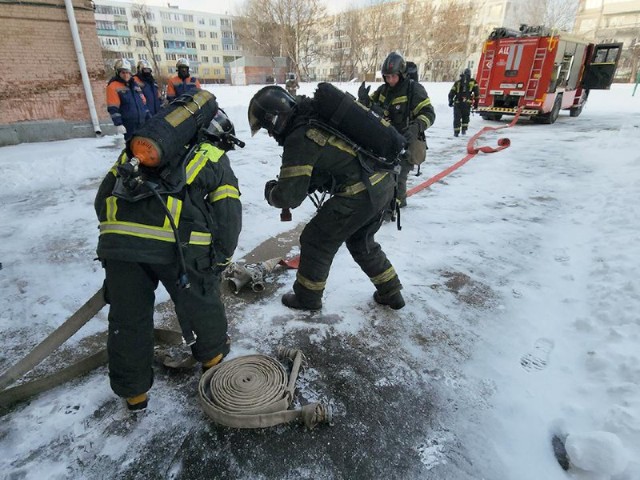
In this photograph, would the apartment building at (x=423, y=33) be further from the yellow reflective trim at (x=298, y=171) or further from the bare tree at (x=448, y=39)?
the yellow reflective trim at (x=298, y=171)

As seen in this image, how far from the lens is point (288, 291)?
127 inches

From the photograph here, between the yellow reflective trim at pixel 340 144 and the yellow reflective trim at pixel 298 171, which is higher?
the yellow reflective trim at pixel 340 144

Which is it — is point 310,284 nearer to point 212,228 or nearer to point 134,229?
point 212,228

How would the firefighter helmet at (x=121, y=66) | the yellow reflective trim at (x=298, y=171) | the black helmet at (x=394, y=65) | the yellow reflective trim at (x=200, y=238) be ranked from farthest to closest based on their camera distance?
1. the firefighter helmet at (x=121, y=66)
2. the black helmet at (x=394, y=65)
3. the yellow reflective trim at (x=298, y=171)
4. the yellow reflective trim at (x=200, y=238)

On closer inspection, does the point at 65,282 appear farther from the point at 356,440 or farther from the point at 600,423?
the point at 600,423

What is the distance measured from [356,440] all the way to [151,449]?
1.02 meters

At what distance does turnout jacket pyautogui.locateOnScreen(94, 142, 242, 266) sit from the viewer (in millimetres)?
1696

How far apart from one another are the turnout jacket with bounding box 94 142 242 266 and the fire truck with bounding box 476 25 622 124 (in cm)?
1305

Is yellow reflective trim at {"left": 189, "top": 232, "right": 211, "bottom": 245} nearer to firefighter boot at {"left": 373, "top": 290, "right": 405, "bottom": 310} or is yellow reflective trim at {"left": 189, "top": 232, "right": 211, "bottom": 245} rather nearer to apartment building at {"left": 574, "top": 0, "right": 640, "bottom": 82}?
firefighter boot at {"left": 373, "top": 290, "right": 405, "bottom": 310}

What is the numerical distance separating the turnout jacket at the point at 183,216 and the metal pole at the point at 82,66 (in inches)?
349

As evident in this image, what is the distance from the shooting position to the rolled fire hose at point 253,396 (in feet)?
6.12

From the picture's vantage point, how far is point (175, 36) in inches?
2746

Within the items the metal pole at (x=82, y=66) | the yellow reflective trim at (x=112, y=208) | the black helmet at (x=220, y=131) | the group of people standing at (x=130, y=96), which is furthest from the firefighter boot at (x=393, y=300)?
the metal pole at (x=82, y=66)

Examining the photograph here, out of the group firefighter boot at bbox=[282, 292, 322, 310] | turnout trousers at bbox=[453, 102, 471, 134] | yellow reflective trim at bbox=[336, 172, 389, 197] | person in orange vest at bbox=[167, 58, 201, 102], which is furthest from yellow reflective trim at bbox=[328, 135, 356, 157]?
turnout trousers at bbox=[453, 102, 471, 134]
